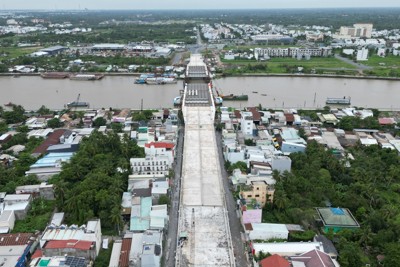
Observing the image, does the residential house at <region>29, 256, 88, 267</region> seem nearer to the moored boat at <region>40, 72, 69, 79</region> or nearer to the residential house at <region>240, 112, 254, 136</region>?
the residential house at <region>240, 112, 254, 136</region>

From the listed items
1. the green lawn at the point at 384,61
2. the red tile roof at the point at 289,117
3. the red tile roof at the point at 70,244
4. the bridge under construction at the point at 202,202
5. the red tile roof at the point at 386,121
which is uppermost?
the green lawn at the point at 384,61

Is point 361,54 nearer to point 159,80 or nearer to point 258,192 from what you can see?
point 159,80

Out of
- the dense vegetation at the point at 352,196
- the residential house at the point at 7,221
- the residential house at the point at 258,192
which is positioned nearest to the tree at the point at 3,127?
the residential house at the point at 7,221

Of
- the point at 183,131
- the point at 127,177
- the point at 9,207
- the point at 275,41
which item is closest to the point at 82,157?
the point at 127,177

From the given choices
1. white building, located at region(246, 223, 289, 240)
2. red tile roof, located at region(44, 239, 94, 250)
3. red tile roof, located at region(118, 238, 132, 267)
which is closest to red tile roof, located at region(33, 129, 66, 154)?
red tile roof, located at region(44, 239, 94, 250)

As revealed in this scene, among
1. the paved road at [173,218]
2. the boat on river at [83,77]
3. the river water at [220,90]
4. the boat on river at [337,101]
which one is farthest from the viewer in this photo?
the boat on river at [83,77]

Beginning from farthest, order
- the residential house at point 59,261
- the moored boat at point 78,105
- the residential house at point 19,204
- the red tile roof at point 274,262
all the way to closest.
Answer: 1. the moored boat at point 78,105
2. the residential house at point 19,204
3. the residential house at point 59,261
4. the red tile roof at point 274,262

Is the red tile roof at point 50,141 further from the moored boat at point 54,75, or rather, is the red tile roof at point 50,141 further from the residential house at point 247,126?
the moored boat at point 54,75
